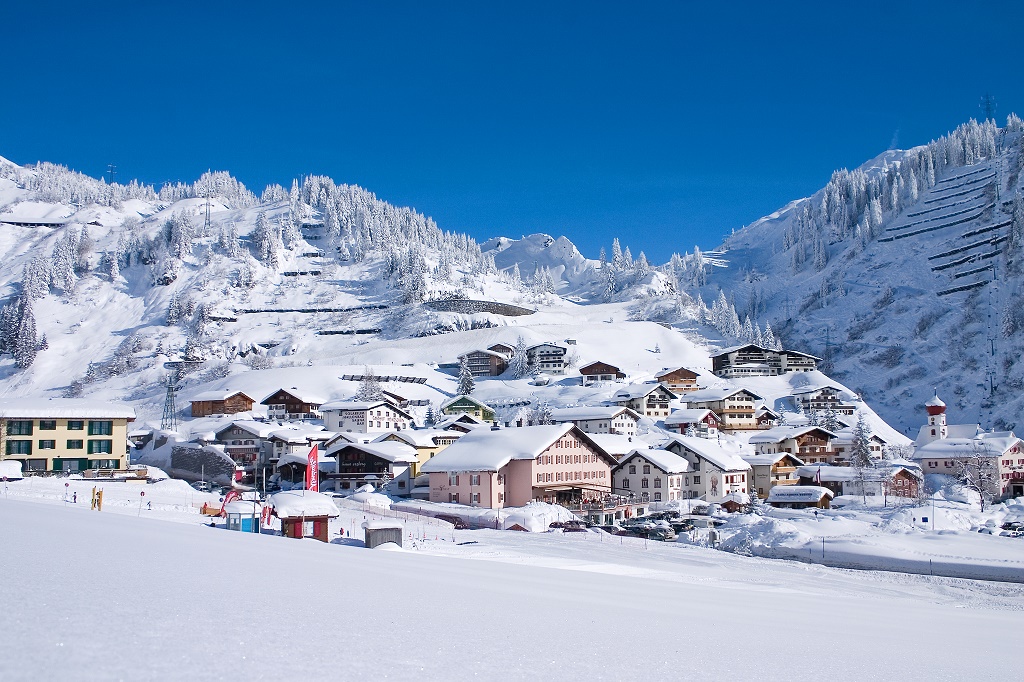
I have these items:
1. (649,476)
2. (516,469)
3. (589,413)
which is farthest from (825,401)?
(516,469)

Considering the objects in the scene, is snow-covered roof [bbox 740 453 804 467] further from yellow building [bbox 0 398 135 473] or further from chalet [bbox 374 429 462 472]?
yellow building [bbox 0 398 135 473]

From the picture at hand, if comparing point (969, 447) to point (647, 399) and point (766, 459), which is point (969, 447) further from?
point (647, 399)

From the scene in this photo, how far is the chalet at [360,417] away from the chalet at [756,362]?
4816cm

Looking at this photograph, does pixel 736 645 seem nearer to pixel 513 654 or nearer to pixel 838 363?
pixel 513 654

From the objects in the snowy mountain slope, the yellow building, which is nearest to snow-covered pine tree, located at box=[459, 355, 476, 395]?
the yellow building

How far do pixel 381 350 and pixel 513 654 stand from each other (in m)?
114

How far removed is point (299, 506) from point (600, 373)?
225 ft

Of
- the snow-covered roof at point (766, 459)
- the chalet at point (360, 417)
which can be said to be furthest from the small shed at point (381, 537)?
the chalet at point (360, 417)

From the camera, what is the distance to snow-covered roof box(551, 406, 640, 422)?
72.7 m

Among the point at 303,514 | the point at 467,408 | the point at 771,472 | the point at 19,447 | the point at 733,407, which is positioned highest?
the point at 733,407

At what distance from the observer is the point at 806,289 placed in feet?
588

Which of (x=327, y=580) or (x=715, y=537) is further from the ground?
(x=327, y=580)

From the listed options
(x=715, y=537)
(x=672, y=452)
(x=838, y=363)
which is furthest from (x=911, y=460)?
(x=838, y=363)

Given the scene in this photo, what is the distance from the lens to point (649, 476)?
187 ft
